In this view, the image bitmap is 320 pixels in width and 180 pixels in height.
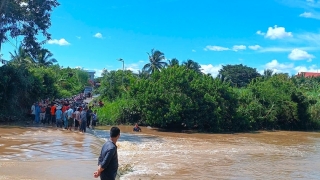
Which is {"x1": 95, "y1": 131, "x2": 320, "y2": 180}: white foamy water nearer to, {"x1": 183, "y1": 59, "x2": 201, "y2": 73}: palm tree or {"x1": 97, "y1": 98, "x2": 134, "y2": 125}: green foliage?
{"x1": 97, "y1": 98, "x2": 134, "y2": 125}: green foliage

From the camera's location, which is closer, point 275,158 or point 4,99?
point 275,158

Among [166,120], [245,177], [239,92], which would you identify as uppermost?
[239,92]

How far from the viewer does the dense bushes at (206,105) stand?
Result: 29.3m

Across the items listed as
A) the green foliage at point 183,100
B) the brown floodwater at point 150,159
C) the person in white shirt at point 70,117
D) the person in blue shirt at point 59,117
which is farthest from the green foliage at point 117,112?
the brown floodwater at point 150,159

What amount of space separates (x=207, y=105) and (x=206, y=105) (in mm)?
90

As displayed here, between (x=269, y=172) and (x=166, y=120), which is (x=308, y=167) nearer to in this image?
(x=269, y=172)

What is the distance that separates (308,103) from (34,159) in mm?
30826

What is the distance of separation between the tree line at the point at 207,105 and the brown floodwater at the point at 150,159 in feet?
27.6

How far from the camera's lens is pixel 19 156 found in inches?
467

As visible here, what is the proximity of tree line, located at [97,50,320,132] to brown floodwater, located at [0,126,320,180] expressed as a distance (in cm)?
841

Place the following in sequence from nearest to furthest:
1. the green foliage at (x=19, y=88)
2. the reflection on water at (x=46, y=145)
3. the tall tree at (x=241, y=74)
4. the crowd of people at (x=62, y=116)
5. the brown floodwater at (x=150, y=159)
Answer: the brown floodwater at (x=150, y=159) < the reflection on water at (x=46, y=145) < the crowd of people at (x=62, y=116) < the green foliage at (x=19, y=88) < the tall tree at (x=241, y=74)

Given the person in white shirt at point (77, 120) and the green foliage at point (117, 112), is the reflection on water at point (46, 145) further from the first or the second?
the green foliage at point (117, 112)

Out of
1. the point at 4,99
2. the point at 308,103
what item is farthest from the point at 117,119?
the point at 308,103

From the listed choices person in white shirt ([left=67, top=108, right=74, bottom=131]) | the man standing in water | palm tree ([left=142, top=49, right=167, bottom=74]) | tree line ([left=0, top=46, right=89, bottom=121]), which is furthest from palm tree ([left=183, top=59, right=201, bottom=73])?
the man standing in water
